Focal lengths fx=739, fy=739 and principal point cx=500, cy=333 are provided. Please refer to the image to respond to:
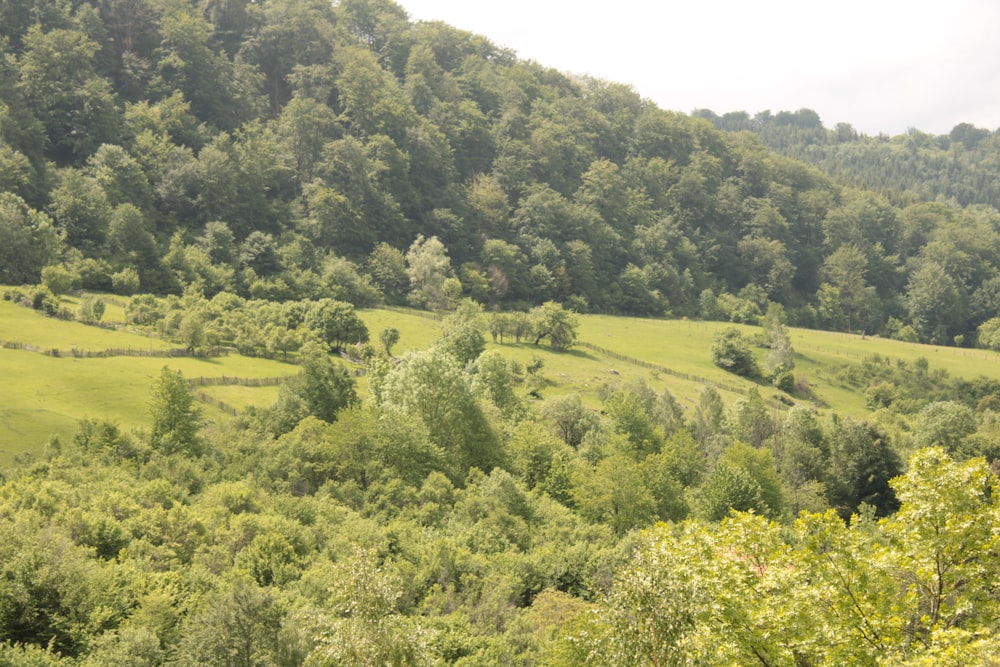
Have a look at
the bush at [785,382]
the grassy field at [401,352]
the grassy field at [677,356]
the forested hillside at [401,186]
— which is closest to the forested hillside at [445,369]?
the bush at [785,382]

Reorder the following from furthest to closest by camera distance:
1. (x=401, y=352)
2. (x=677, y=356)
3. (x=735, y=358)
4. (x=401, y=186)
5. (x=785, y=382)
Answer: (x=401, y=186)
(x=677, y=356)
(x=735, y=358)
(x=785, y=382)
(x=401, y=352)

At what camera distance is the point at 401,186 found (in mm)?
126125

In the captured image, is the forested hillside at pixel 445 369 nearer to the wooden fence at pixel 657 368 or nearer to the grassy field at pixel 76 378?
the grassy field at pixel 76 378

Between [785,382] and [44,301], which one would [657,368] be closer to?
[785,382]

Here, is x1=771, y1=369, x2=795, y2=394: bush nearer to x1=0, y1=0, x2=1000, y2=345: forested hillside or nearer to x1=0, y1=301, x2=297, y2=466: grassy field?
x1=0, y1=0, x2=1000, y2=345: forested hillside

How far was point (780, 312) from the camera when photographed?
125875mm

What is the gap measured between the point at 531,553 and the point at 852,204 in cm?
15448

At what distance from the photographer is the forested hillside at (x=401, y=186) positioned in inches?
3713

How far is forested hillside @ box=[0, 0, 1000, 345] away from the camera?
309 feet

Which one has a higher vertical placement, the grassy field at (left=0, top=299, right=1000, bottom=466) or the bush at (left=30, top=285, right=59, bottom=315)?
the bush at (left=30, top=285, right=59, bottom=315)

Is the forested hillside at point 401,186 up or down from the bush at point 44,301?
up

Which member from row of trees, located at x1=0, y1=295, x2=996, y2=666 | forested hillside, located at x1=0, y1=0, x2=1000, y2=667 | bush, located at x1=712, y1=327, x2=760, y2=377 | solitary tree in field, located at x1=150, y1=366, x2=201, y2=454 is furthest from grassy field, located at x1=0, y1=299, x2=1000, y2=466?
row of trees, located at x1=0, y1=295, x2=996, y2=666

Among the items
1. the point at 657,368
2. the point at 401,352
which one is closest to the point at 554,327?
the point at 657,368

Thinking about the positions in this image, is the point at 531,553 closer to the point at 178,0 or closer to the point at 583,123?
the point at 178,0
